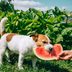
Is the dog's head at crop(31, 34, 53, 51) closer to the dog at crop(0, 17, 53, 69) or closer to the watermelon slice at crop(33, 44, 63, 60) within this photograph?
the dog at crop(0, 17, 53, 69)

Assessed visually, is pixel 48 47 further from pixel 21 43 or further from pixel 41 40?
pixel 21 43

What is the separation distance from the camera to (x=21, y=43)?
324 inches

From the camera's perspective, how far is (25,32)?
12.0m

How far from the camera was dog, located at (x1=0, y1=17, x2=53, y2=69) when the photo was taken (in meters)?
7.66

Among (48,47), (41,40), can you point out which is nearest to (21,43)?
(41,40)

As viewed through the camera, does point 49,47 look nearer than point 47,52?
Yes

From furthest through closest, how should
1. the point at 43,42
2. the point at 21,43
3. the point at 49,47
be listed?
1. the point at 21,43
2. the point at 43,42
3. the point at 49,47

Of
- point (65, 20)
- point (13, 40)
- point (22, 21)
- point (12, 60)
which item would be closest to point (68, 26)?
point (65, 20)

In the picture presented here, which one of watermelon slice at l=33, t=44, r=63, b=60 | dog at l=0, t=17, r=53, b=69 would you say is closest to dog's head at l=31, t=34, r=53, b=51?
dog at l=0, t=17, r=53, b=69

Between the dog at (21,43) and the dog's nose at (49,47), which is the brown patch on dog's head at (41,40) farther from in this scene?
the dog's nose at (49,47)

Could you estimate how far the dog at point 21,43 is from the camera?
7.66 meters

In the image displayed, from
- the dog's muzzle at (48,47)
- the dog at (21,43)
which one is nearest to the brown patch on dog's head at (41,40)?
the dog at (21,43)

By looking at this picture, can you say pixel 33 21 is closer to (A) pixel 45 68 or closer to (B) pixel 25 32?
(B) pixel 25 32

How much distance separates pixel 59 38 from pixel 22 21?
1528mm
